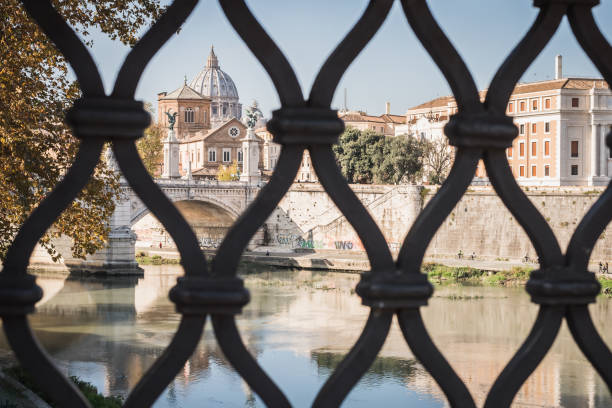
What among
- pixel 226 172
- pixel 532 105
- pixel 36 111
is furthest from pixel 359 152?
pixel 36 111

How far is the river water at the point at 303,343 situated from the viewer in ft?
30.3

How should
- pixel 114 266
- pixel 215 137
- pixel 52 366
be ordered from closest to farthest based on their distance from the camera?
pixel 52 366, pixel 114 266, pixel 215 137

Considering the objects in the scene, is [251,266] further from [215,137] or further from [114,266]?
[215,137]

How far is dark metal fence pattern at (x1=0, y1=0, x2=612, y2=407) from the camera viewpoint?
800 mm

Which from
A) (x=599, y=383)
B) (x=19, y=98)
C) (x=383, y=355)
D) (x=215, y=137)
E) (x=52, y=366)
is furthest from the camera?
(x=215, y=137)

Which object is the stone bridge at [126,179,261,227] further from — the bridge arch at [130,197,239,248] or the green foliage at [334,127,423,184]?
the green foliage at [334,127,423,184]

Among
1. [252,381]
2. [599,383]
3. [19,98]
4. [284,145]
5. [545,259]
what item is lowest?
[599,383]

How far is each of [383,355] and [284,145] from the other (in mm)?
10449

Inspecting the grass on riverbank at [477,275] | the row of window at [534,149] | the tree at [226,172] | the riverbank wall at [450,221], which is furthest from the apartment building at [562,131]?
the tree at [226,172]

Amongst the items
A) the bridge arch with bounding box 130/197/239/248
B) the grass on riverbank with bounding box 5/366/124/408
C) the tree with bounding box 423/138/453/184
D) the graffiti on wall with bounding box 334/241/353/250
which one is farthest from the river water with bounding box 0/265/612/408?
the tree with bounding box 423/138/453/184

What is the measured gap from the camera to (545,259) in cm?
88

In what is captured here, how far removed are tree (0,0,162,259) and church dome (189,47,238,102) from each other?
61.1 metres

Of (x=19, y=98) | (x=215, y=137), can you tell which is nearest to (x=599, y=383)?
(x=19, y=98)

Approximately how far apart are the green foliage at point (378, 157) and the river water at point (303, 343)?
359 inches
